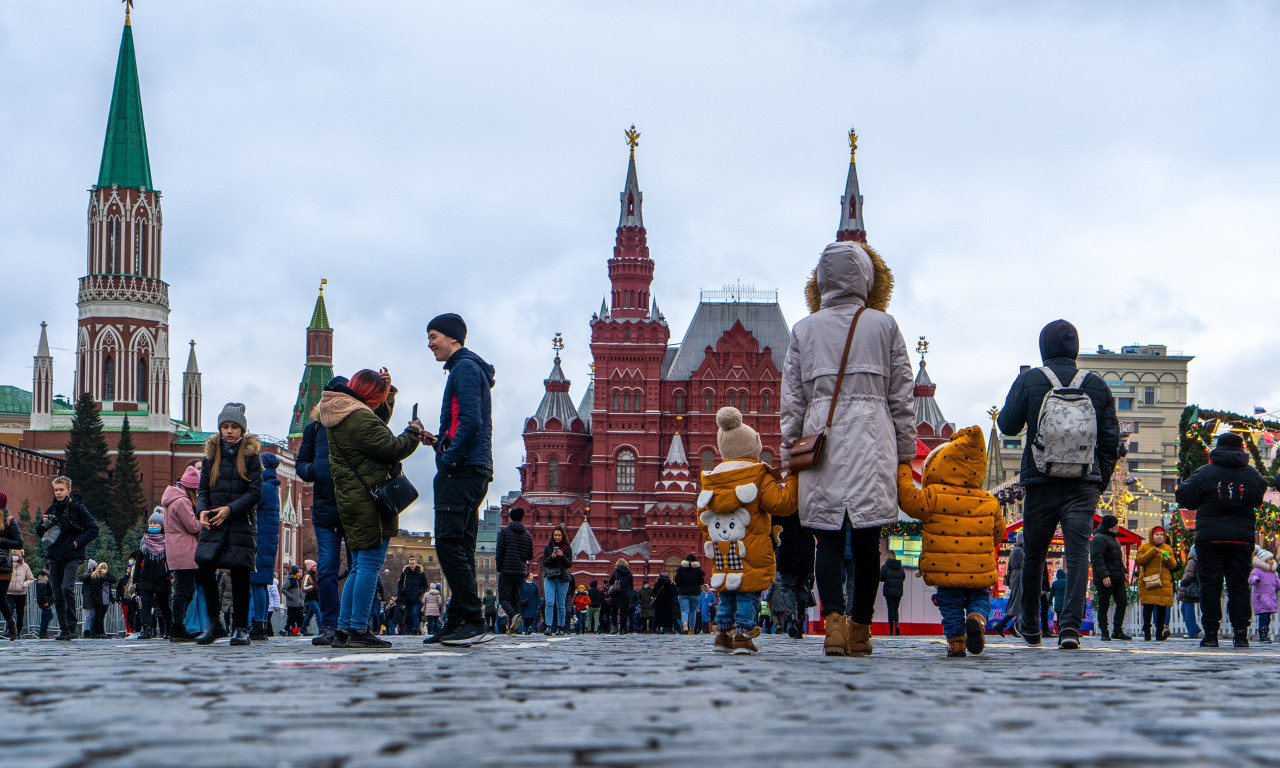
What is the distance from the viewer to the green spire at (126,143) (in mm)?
99750

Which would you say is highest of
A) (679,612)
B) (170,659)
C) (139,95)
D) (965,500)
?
(139,95)

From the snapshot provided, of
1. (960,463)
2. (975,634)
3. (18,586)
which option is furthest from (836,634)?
(18,586)

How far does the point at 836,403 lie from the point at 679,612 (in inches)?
1014

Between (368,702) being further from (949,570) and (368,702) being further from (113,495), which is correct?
(113,495)

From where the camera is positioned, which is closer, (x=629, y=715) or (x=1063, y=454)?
(x=629, y=715)

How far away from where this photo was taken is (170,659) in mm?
7758

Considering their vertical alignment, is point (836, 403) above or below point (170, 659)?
above

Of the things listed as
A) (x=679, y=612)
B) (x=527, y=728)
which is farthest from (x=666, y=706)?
(x=679, y=612)

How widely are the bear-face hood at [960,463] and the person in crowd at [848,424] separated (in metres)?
0.30

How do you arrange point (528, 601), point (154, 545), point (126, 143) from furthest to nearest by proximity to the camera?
point (126, 143)
point (528, 601)
point (154, 545)

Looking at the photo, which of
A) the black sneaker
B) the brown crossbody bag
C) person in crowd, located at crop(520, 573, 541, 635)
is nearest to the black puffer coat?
the black sneaker

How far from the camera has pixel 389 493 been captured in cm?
888

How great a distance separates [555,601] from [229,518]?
12.2 m

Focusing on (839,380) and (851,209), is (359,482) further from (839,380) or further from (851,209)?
(851,209)
